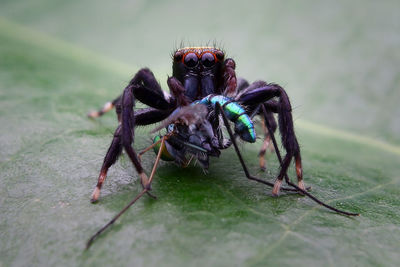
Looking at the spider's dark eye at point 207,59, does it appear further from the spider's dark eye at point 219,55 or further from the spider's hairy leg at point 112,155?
the spider's hairy leg at point 112,155

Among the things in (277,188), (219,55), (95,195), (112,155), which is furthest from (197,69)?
(95,195)

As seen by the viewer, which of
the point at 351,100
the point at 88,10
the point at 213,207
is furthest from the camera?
the point at 88,10

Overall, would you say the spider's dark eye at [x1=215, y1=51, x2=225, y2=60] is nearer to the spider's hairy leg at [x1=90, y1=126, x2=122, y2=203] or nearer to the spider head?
the spider head

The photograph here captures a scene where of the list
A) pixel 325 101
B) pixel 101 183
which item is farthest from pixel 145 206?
pixel 325 101

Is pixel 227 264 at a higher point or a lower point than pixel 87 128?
lower

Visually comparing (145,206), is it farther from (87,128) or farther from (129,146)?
(87,128)

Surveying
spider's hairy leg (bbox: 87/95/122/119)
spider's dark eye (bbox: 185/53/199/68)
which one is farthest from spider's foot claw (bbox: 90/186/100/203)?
spider's hairy leg (bbox: 87/95/122/119)

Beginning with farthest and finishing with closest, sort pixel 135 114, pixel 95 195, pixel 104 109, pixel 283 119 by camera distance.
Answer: pixel 104 109 < pixel 135 114 < pixel 283 119 < pixel 95 195

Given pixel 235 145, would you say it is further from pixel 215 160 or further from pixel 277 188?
pixel 215 160
